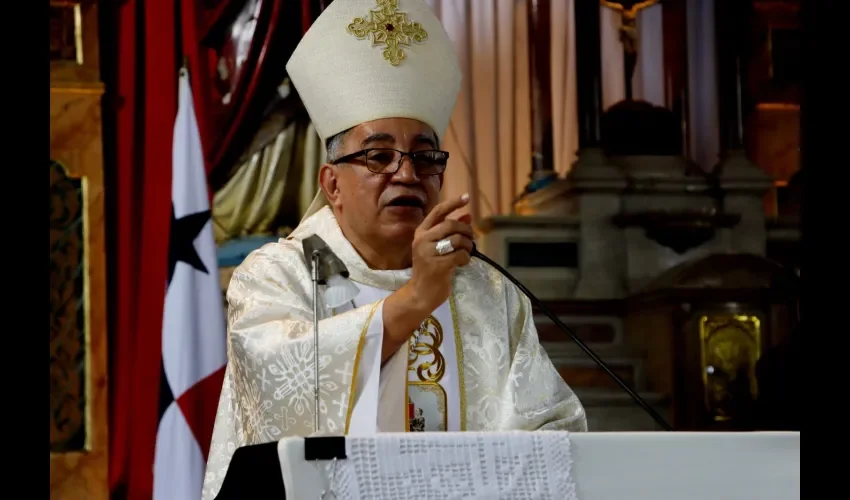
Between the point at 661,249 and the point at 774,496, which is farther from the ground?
the point at 661,249

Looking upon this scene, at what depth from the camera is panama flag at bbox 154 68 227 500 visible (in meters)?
3.60

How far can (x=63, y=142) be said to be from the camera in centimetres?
423

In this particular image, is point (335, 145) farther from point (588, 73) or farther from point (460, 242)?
point (588, 73)

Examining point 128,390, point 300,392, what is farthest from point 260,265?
point 128,390

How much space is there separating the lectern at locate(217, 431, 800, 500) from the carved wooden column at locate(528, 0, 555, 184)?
3.40m

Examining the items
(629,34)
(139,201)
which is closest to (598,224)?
(629,34)

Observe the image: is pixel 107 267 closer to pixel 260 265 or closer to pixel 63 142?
pixel 63 142

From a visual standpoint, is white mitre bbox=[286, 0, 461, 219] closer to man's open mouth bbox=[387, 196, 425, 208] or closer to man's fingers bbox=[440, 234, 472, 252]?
man's open mouth bbox=[387, 196, 425, 208]

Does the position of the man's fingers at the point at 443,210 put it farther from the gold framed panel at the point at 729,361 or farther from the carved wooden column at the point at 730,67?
the carved wooden column at the point at 730,67

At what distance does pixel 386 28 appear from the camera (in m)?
2.59

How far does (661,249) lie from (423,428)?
8.79ft

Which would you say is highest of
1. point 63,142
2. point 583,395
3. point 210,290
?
point 63,142

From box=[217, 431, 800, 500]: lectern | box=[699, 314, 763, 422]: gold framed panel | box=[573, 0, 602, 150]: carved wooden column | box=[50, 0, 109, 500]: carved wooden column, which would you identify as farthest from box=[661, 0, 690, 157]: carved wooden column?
box=[217, 431, 800, 500]: lectern

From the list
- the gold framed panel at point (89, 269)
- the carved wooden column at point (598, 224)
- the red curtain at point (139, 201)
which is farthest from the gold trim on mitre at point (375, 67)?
the carved wooden column at point (598, 224)
